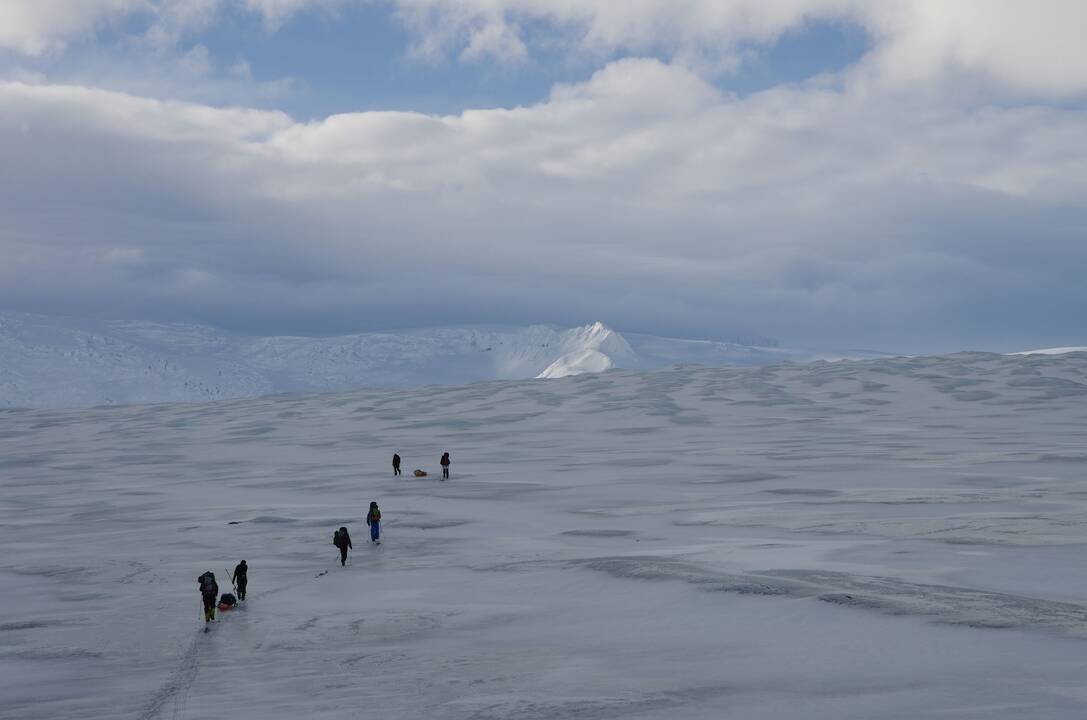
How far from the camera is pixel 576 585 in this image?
1748cm

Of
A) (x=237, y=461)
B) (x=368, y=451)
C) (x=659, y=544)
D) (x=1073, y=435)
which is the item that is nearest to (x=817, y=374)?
(x=1073, y=435)

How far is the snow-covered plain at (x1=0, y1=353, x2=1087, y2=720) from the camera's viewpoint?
37.3ft

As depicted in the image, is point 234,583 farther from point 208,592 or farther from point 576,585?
point 576,585

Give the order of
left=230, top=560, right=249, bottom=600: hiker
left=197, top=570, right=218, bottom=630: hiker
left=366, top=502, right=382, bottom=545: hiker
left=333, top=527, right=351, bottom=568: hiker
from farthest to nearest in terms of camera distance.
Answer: left=366, top=502, right=382, bottom=545: hiker
left=333, top=527, right=351, bottom=568: hiker
left=230, top=560, right=249, bottom=600: hiker
left=197, top=570, right=218, bottom=630: hiker

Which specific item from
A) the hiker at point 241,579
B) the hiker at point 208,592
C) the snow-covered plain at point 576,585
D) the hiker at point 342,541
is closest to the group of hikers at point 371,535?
the hiker at point 342,541

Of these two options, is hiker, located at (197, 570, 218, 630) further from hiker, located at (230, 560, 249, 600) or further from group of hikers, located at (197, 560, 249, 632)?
hiker, located at (230, 560, 249, 600)

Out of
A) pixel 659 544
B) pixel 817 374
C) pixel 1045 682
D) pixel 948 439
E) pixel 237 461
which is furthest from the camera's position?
pixel 817 374

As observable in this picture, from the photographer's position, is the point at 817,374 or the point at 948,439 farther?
the point at 817,374

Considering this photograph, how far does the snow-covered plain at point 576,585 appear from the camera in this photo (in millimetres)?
11375

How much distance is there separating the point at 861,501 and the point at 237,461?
33.5m

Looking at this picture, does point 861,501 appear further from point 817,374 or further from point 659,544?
point 817,374

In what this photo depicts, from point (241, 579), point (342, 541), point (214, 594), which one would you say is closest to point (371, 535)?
point (342, 541)

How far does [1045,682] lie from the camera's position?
10562mm

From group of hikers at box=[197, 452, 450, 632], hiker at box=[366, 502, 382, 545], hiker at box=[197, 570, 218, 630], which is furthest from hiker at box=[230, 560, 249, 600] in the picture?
hiker at box=[366, 502, 382, 545]
